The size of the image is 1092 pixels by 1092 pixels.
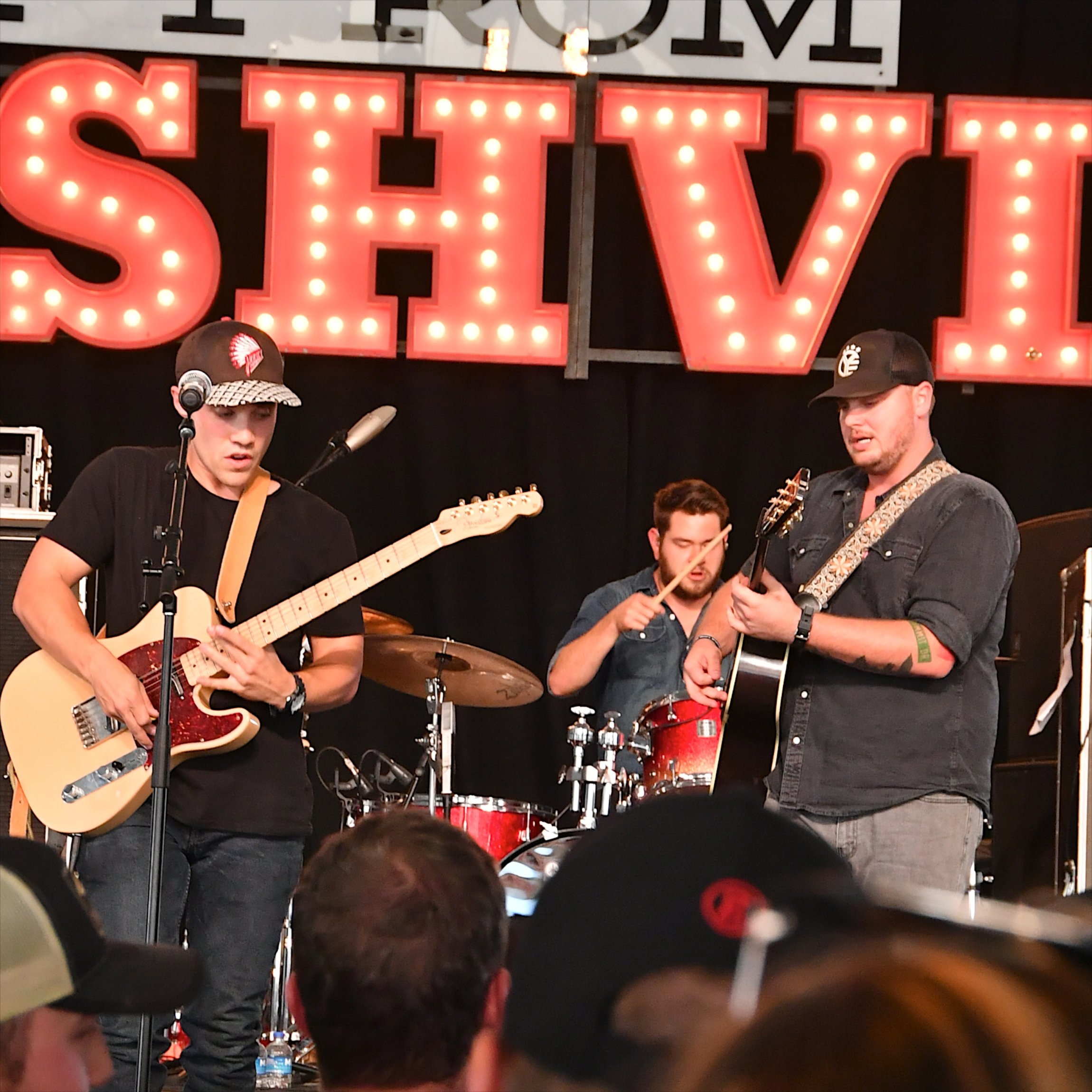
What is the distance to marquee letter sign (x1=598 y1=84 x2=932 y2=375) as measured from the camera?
6.18 meters

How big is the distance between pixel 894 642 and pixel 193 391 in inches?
61.8

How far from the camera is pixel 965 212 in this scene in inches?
249

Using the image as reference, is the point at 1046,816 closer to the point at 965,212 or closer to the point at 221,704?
the point at 965,212

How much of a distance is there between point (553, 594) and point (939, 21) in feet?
8.99

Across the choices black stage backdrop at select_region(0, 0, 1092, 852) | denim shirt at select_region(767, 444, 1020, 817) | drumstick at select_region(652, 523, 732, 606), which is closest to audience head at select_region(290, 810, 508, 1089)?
denim shirt at select_region(767, 444, 1020, 817)

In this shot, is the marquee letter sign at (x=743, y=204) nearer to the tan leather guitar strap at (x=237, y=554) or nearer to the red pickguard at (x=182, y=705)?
the tan leather guitar strap at (x=237, y=554)

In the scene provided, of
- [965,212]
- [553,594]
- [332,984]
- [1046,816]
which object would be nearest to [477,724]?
[553,594]

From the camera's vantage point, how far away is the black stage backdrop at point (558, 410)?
6270 millimetres

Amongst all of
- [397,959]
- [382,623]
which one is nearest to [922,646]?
[397,959]

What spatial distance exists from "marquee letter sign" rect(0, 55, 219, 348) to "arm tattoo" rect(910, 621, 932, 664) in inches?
143

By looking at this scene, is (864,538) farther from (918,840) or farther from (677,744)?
(677,744)

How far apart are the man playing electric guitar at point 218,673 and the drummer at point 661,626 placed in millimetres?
1872

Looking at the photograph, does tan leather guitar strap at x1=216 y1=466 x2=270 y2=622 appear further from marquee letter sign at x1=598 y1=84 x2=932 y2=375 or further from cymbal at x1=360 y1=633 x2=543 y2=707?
marquee letter sign at x1=598 y1=84 x2=932 y2=375

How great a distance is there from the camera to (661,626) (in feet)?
18.6
